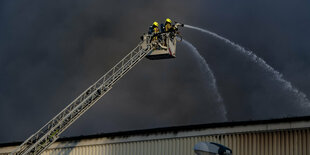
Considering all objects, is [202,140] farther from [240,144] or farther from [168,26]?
[168,26]

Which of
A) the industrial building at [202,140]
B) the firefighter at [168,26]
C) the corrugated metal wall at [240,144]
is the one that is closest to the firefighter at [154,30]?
the firefighter at [168,26]

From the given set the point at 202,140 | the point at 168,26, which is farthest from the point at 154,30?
the point at 202,140

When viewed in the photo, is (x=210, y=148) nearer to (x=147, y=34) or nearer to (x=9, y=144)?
(x=147, y=34)

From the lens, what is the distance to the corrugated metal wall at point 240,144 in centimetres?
2681

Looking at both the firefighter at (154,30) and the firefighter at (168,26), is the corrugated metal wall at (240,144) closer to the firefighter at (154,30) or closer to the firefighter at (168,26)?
the firefighter at (154,30)

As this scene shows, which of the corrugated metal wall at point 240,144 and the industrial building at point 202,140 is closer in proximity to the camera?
the corrugated metal wall at point 240,144

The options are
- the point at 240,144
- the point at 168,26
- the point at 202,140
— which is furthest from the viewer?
the point at 168,26

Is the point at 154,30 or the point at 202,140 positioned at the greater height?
the point at 154,30

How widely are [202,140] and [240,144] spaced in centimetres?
218

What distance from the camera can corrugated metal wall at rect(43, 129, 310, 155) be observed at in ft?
88.0

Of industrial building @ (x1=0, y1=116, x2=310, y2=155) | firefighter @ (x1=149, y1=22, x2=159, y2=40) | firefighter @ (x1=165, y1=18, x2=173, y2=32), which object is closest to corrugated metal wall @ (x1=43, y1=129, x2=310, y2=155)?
industrial building @ (x1=0, y1=116, x2=310, y2=155)

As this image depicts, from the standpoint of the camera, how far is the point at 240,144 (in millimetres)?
28031

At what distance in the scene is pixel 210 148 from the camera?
1322 centimetres

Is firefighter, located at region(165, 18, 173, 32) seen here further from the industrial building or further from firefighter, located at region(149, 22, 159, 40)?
the industrial building
